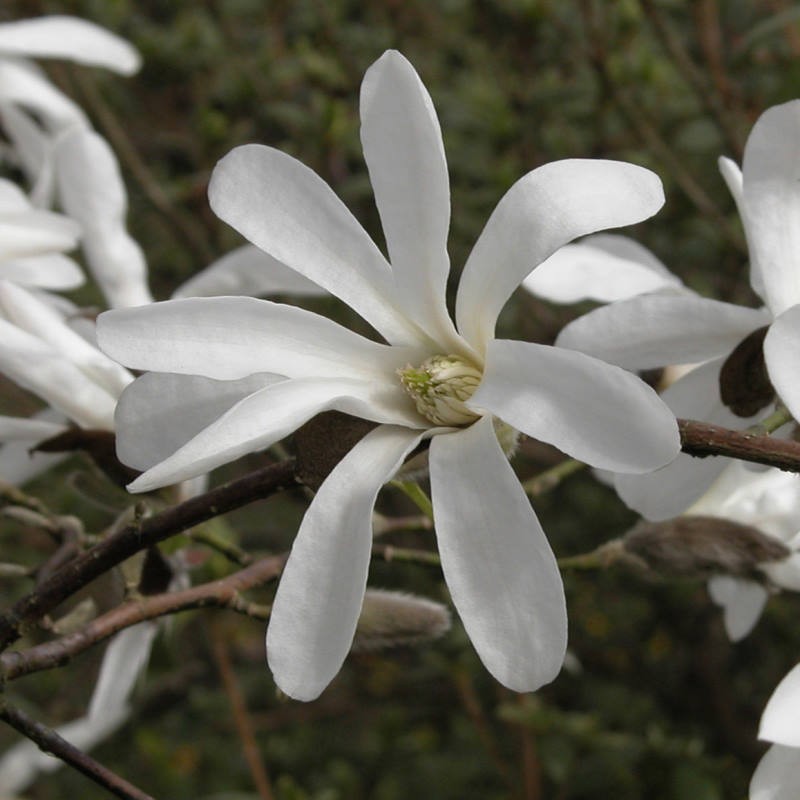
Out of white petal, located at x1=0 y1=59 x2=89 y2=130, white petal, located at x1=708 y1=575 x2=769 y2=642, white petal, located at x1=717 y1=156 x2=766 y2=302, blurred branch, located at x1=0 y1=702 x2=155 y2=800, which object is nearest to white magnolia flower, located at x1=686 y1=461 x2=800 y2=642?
white petal, located at x1=708 y1=575 x2=769 y2=642

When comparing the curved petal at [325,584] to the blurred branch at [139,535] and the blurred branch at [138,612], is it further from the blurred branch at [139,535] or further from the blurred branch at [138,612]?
the blurred branch at [138,612]

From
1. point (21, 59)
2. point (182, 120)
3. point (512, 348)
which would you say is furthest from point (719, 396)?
point (182, 120)

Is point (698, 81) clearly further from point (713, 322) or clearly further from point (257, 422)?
point (257, 422)

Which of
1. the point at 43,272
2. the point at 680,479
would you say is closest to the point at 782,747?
the point at 680,479

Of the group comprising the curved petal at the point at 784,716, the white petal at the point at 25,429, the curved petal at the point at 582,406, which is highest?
the curved petal at the point at 582,406

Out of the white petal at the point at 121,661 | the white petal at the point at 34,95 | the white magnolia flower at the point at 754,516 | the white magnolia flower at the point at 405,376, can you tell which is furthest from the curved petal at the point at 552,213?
the white petal at the point at 34,95

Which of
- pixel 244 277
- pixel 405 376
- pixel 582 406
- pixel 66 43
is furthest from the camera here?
pixel 66 43
